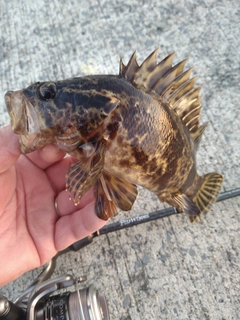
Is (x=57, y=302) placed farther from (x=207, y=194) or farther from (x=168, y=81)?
(x=168, y=81)

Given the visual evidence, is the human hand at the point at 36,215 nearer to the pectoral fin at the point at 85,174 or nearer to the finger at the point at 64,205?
the finger at the point at 64,205

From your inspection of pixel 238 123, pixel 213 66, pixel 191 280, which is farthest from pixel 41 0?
pixel 191 280

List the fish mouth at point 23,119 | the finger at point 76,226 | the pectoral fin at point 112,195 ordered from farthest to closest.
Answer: the finger at point 76,226
the pectoral fin at point 112,195
the fish mouth at point 23,119

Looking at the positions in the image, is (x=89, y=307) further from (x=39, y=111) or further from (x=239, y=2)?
(x=239, y=2)

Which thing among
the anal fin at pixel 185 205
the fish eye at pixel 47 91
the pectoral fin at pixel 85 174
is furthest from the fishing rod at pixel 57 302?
the fish eye at pixel 47 91

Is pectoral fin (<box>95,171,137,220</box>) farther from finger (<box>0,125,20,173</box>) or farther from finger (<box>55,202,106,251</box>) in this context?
finger (<box>0,125,20,173</box>)

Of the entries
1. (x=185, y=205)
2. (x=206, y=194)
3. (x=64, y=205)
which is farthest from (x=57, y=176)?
(x=206, y=194)

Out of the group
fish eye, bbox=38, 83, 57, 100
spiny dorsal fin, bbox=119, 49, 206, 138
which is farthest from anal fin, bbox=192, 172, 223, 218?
fish eye, bbox=38, 83, 57, 100
